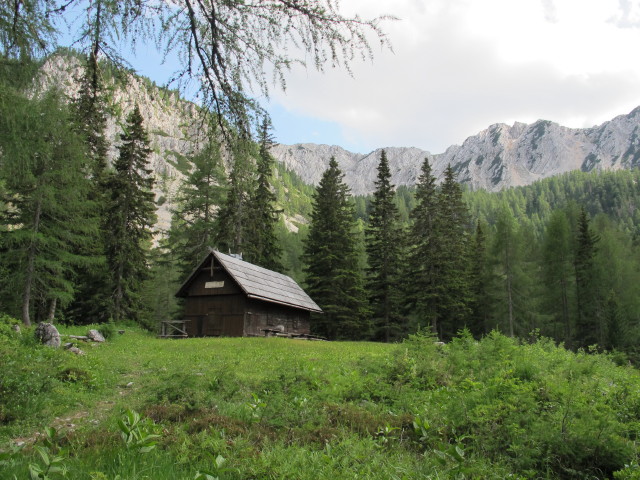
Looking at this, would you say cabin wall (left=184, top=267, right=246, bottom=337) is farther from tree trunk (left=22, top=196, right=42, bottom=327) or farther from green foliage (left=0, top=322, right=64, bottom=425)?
green foliage (left=0, top=322, right=64, bottom=425)

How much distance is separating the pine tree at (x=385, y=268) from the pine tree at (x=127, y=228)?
20006 mm

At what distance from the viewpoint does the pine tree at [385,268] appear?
40219 mm

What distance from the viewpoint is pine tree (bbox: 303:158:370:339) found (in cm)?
3850

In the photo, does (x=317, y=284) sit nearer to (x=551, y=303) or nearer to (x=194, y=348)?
(x=194, y=348)

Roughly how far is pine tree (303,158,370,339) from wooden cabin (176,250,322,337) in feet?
25.6

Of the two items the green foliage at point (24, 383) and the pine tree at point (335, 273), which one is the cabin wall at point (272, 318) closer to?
the pine tree at point (335, 273)

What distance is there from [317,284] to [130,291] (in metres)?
16.0

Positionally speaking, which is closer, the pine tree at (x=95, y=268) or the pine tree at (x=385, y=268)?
the pine tree at (x=95, y=268)

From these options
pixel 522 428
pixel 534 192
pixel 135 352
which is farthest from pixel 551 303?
pixel 534 192

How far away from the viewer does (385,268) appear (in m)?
40.8

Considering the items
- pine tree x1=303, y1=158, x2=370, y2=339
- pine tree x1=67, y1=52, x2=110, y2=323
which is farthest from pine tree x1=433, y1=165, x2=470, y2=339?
pine tree x1=67, y1=52, x2=110, y2=323

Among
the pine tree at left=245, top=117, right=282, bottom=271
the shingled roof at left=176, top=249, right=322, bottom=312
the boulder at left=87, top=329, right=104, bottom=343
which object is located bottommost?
the boulder at left=87, top=329, right=104, bottom=343

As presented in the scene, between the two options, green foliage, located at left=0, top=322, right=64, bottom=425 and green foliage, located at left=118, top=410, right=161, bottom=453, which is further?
green foliage, located at left=0, top=322, right=64, bottom=425

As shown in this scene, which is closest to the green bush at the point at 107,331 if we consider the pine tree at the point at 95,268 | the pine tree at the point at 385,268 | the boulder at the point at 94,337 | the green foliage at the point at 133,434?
the boulder at the point at 94,337
